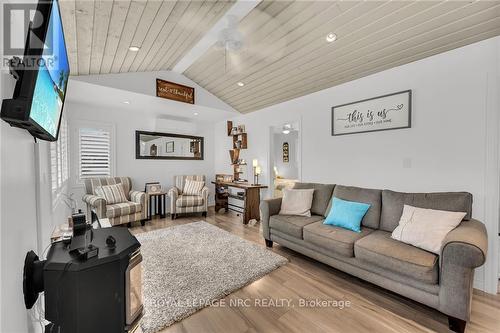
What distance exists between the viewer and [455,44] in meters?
2.27

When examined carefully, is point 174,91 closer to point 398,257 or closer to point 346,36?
point 346,36

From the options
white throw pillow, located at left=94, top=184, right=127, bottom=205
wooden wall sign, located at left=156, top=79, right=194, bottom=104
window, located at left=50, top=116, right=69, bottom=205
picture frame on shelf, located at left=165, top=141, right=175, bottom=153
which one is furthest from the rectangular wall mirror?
window, located at left=50, top=116, right=69, bottom=205

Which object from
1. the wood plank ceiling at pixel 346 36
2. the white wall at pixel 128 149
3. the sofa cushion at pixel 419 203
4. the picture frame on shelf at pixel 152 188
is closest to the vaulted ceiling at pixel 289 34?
the wood plank ceiling at pixel 346 36

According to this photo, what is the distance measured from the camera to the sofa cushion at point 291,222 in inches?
107

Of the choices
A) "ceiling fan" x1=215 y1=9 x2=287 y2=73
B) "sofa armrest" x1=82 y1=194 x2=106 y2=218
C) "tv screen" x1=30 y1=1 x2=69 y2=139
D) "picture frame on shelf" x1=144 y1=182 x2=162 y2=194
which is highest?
"ceiling fan" x1=215 y1=9 x2=287 y2=73

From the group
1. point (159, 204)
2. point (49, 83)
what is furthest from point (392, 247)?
point (159, 204)

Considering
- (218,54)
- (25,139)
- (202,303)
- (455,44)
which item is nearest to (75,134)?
(218,54)

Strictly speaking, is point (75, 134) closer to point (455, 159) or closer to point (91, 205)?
point (91, 205)

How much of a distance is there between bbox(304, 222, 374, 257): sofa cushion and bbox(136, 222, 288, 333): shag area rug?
51cm

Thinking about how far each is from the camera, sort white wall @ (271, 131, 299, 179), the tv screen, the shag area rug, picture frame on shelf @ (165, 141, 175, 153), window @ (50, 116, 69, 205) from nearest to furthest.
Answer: the tv screen < the shag area rug < window @ (50, 116, 69, 205) < picture frame on shelf @ (165, 141, 175, 153) < white wall @ (271, 131, 299, 179)

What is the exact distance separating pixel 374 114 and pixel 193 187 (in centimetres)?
389

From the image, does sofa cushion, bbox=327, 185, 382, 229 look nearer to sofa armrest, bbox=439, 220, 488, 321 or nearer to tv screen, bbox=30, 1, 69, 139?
sofa armrest, bbox=439, 220, 488, 321

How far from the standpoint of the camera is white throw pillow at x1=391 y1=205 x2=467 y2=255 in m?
1.89

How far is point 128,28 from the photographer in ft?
7.52
